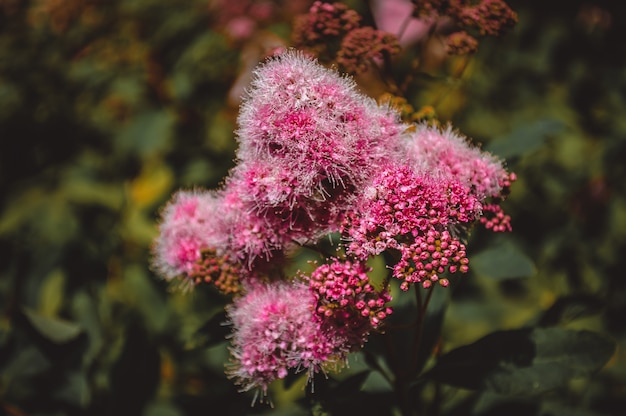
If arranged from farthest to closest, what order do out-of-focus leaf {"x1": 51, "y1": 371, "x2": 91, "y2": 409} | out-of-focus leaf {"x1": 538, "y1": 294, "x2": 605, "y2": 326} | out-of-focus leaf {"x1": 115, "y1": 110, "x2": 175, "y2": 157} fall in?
out-of-focus leaf {"x1": 115, "y1": 110, "x2": 175, "y2": 157}
out-of-focus leaf {"x1": 51, "y1": 371, "x2": 91, "y2": 409}
out-of-focus leaf {"x1": 538, "y1": 294, "x2": 605, "y2": 326}

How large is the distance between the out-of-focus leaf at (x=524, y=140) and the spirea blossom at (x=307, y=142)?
63 centimetres

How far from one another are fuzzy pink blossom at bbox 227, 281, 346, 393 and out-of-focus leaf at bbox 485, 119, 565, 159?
86 centimetres

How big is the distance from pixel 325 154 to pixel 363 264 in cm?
26

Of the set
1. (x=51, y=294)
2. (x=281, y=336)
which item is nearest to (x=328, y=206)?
(x=281, y=336)

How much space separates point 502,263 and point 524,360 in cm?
31

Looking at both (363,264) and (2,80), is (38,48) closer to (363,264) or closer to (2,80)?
(2,80)

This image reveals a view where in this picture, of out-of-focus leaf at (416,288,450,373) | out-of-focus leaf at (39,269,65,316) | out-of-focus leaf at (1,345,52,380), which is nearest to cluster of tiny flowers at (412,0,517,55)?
Answer: out-of-focus leaf at (416,288,450,373)

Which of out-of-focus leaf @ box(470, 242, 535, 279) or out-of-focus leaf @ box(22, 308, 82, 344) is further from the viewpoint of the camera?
out-of-focus leaf @ box(22, 308, 82, 344)

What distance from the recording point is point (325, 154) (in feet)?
4.33

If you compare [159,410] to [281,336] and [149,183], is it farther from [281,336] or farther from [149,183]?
[149,183]

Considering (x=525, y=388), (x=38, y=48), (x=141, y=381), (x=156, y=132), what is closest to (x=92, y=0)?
(x=38, y=48)

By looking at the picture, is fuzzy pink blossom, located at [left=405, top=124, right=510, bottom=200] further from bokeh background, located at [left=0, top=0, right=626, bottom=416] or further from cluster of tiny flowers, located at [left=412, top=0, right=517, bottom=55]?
bokeh background, located at [left=0, top=0, right=626, bottom=416]

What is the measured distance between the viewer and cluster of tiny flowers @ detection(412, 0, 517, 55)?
1.78 meters

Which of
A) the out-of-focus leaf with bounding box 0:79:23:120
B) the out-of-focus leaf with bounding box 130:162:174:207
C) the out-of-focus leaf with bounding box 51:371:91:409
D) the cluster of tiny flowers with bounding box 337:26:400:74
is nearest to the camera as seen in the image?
the cluster of tiny flowers with bounding box 337:26:400:74
